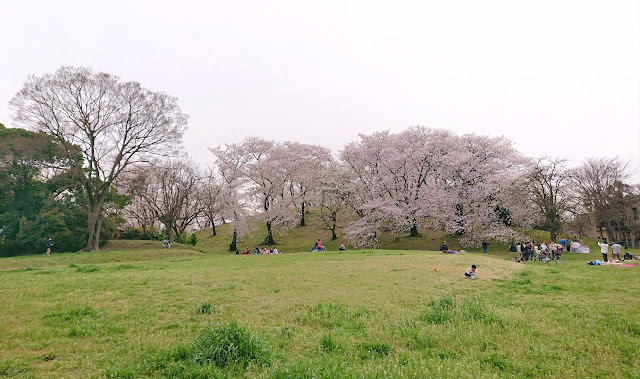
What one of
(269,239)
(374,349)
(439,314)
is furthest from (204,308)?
(269,239)

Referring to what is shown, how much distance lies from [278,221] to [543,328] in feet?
140

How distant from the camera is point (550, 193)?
39.1 m

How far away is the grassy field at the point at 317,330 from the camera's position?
5.24 meters

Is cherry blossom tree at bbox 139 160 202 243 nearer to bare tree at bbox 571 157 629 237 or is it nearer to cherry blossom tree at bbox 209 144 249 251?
cherry blossom tree at bbox 209 144 249 251

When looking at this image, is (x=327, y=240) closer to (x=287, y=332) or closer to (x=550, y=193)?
(x=550, y=193)

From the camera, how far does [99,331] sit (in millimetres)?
7207

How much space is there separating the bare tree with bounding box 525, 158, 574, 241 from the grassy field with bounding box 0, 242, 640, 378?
28.6 m

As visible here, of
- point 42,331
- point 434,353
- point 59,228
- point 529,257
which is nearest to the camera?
point 434,353

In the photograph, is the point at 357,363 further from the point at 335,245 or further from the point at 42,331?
the point at 335,245

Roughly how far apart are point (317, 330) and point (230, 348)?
94.6 inches

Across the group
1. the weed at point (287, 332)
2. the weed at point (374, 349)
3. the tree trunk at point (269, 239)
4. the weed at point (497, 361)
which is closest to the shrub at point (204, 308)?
the weed at point (287, 332)

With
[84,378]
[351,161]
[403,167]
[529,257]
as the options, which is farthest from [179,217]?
[84,378]

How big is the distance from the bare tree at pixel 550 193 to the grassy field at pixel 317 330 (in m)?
28.6

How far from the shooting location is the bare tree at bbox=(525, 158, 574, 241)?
38.3 meters
